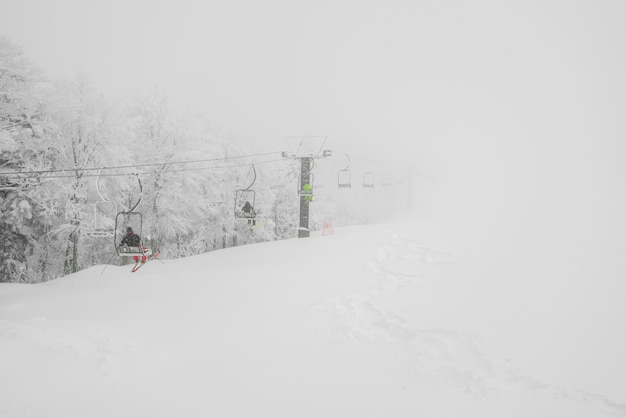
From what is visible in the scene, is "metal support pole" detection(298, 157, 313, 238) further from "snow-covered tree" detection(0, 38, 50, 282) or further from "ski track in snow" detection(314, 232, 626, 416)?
"snow-covered tree" detection(0, 38, 50, 282)

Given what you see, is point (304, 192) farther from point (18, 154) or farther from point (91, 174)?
point (18, 154)

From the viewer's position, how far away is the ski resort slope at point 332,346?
4926 mm

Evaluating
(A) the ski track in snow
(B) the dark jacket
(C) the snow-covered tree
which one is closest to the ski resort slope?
(A) the ski track in snow

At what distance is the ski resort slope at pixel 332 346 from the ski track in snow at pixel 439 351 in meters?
0.03

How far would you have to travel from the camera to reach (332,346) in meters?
6.88

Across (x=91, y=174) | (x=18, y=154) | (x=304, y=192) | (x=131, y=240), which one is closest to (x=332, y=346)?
(x=131, y=240)

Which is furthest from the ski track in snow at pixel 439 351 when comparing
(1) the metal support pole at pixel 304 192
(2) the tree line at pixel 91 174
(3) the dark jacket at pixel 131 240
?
(2) the tree line at pixel 91 174

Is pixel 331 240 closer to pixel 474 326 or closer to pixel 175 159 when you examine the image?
pixel 474 326

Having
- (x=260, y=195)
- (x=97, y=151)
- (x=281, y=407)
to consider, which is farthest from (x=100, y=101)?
(x=281, y=407)

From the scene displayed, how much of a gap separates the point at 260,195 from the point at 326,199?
10.2 m

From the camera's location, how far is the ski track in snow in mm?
5117

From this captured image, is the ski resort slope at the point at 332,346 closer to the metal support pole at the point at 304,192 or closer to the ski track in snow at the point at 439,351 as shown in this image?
the ski track in snow at the point at 439,351

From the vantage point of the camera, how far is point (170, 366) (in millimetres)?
6043

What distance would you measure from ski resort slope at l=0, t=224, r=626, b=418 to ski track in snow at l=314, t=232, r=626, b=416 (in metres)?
0.03
